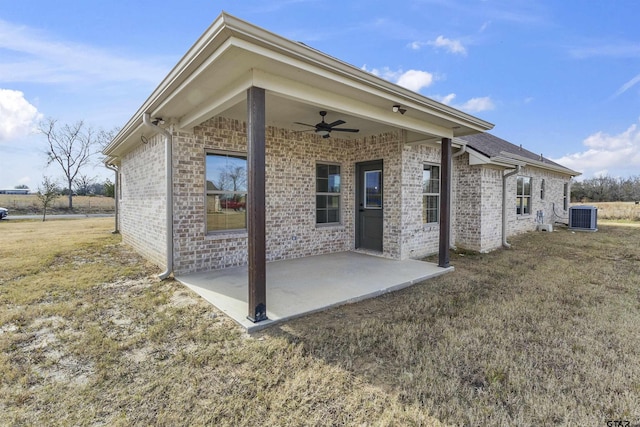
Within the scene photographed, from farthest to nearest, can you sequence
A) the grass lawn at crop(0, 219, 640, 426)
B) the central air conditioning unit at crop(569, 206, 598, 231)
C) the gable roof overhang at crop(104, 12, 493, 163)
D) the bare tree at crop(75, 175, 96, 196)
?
1. the bare tree at crop(75, 175, 96, 196)
2. the central air conditioning unit at crop(569, 206, 598, 231)
3. the gable roof overhang at crop(104, 12, 493, 163)
4. the grass lawn at crop(0, 219, 640, 426)

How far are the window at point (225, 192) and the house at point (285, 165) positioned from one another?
0.8 inches

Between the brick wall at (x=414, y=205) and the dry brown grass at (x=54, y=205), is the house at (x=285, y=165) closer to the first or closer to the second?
the brick wall at (x=414, y=205)

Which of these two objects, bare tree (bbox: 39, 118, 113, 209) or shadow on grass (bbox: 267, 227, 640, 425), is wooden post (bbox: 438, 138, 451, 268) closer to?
shadow on grass (bbox: 267, 227, 640, 425)

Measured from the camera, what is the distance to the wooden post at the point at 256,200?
3336mm

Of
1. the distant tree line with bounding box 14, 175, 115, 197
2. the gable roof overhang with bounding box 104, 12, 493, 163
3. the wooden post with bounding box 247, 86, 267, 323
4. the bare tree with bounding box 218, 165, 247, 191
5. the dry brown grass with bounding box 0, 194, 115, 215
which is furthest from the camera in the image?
the distant tree line with bounding box 14, 175, 115, 197

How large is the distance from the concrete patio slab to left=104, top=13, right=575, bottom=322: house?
12.8 inches

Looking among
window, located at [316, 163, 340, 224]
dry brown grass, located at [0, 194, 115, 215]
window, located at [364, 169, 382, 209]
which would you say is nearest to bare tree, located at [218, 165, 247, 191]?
window, located at [316, 163, 340, 224]

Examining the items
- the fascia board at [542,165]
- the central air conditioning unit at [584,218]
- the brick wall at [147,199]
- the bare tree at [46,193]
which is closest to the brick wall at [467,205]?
the fascia board at [542,165]

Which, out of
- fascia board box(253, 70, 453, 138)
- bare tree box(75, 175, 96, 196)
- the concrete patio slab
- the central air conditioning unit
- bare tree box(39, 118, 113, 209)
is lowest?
the concrete patio slab

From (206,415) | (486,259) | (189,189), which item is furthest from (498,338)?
(189,189)

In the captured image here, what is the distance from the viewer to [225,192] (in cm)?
596

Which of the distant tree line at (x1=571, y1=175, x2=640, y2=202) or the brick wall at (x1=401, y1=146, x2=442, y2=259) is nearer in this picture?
the brick wall at (x1=401, y1=146, x2=442, y2=259)

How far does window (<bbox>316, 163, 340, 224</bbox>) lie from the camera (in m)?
7.38

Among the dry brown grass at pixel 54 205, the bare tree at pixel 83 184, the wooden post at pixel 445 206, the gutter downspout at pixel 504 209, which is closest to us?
the wooden post at pixel 445 206
